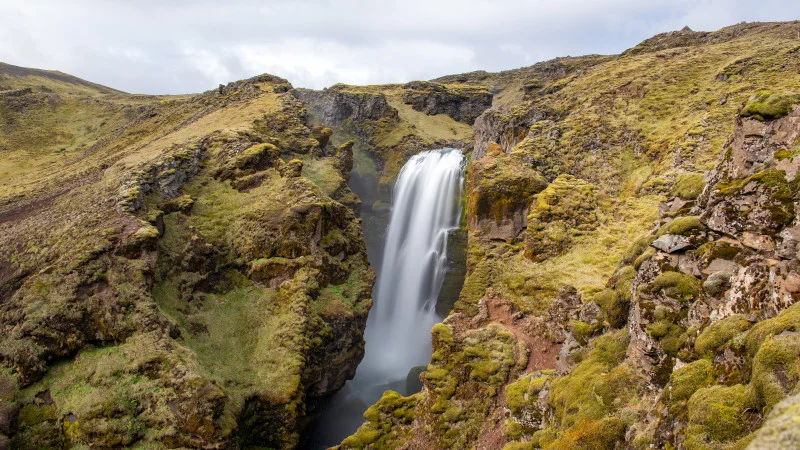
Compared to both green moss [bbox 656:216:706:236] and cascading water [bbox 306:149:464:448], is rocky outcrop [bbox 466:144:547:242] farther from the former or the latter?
green moss [bbox 656:216:706:236]

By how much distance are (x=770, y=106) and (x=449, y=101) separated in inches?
3073

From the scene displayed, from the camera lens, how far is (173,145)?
37156 mm

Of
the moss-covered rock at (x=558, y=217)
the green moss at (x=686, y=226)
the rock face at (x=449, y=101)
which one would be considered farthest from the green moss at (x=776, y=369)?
the rock face at (x=449, y=101)

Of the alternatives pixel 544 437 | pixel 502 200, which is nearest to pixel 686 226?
pixel 544 437

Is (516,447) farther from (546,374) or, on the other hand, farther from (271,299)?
(271,299)

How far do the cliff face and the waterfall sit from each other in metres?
7.31

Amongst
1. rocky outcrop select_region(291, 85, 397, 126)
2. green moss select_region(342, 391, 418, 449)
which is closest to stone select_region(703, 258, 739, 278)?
green moss select_region(342, 391, 418, 449)

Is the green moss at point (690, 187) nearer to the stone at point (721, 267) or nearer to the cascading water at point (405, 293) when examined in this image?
the stone at point (721, 267)

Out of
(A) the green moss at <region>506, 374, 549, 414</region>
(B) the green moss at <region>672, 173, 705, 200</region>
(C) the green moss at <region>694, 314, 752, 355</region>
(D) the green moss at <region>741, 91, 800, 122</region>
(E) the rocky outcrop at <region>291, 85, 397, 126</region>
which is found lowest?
(A) the green moss at <region>506, 374, 549, 414</region>

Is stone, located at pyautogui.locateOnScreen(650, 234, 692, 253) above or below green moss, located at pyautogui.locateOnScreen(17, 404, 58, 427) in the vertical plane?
above

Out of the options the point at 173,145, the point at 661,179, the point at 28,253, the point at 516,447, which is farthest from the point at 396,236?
the point at 516,447

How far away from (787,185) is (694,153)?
56.5 ft

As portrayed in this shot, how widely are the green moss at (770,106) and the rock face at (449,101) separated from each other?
7441 cm

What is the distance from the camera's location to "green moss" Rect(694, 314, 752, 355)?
25.3 ft
